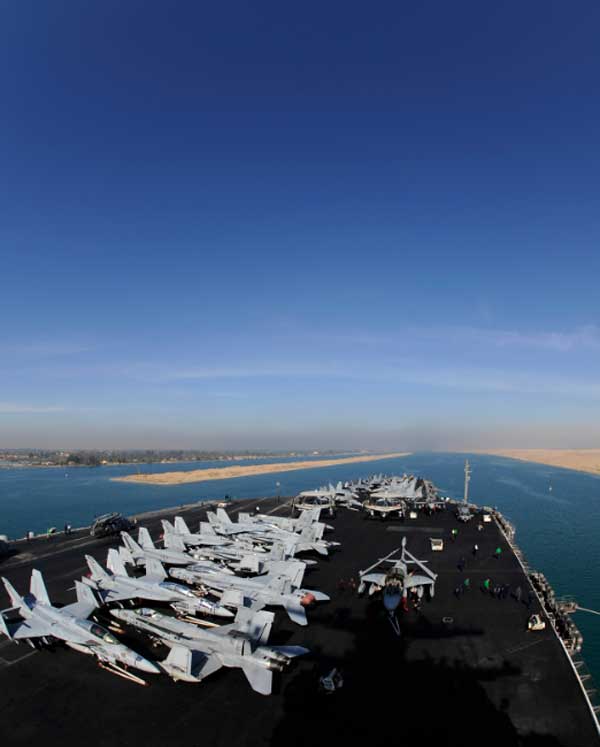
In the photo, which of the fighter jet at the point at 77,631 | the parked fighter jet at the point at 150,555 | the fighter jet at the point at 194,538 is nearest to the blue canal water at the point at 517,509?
the fighter jet at the point at 77,631

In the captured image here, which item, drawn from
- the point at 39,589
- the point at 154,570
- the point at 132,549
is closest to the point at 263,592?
the point at 154,570

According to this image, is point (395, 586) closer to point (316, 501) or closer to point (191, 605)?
point (191, 605)

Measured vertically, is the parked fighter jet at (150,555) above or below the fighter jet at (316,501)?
above

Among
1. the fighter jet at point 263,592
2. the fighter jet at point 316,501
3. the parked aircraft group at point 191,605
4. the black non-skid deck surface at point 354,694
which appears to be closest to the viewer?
the black non-skid deck surface at point 354,694

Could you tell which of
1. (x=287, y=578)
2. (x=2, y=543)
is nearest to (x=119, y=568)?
(x=287, y=578)

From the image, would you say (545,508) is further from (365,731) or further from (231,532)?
(365,731)

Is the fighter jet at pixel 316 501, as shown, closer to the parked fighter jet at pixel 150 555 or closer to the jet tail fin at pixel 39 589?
the parked fighter jet at pixel 150 555

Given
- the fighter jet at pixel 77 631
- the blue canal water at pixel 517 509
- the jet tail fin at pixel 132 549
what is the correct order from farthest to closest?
1. the blue canal water at pixel 517 509
2. the jet tail fin at pixel 132 549
3. the fighter jet at pixel 77 631
